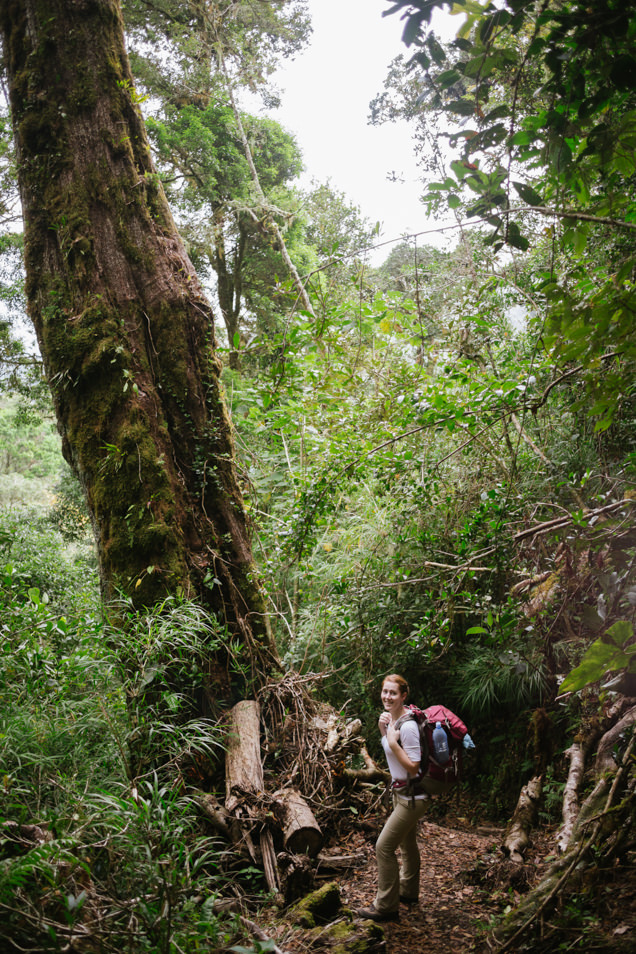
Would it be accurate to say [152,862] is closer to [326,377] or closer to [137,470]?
[137,470]

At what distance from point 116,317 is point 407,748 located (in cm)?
392

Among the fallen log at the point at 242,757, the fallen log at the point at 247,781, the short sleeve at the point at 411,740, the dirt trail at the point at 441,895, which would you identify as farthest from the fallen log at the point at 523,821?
the fallen log at the point at 242,757

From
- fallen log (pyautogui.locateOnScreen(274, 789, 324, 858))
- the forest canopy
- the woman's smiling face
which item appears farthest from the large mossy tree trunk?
the woman's smiling face

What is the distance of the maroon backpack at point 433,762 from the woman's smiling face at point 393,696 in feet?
0.27

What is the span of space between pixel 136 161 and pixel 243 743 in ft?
16.6

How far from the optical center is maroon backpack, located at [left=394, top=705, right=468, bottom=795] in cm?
326

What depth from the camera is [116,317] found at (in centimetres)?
468

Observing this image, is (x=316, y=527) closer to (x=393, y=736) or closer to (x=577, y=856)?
(x=393, y=736)

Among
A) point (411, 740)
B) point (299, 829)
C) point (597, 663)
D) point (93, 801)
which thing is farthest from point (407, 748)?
point (597, 663)

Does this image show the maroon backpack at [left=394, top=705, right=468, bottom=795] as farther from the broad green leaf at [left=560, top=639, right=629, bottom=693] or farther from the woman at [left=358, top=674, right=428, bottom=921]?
the broad green leaf at [left=560, top=639, right=629, bottom=693]

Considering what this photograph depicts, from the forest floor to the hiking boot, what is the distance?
0.12 feet

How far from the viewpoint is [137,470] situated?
441cm

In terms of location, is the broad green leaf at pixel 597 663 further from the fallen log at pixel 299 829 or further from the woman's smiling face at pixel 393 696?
the fallen log at pixel 299 829

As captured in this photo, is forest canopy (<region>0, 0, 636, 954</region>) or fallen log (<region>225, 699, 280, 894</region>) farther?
fallen log (<region>225, 699, 280, 894</region>)
